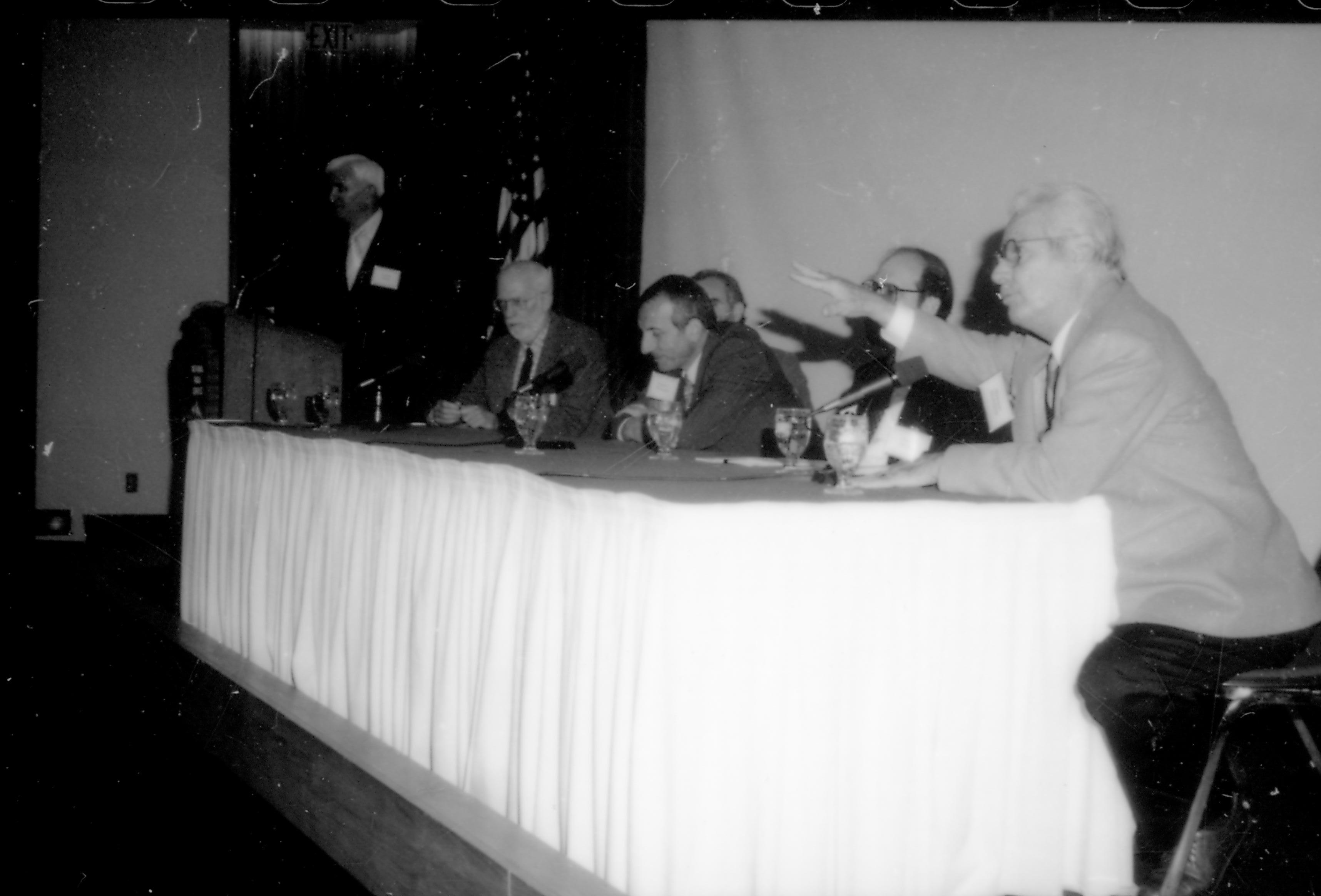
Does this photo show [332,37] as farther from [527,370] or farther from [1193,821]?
[1193,821]

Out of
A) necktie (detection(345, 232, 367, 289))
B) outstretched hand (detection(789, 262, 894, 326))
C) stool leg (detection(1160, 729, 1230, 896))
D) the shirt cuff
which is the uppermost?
necktie (detection(345, 232, 367, 289))

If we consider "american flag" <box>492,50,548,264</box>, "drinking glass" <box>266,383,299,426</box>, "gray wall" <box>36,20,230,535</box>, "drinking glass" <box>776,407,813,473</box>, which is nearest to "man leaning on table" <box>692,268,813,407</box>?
"american flag" <box>492,50,548,264</box>

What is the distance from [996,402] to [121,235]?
526 cm

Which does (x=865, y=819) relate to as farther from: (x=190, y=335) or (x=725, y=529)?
(x=190, y=335)

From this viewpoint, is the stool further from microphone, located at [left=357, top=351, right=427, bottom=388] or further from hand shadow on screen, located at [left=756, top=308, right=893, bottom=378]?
microphone, located at [left=357, top=351, right=427, bottom=388]

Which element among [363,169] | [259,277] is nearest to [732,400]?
[363,169]

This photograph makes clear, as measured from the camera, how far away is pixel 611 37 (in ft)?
16.4

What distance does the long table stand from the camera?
1.46m

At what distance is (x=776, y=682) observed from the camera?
4.86 ft

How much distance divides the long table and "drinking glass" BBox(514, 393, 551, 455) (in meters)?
0.41

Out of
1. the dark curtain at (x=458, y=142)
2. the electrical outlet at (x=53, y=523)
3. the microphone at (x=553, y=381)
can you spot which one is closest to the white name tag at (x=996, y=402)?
the microphone at (x=553, y=381)

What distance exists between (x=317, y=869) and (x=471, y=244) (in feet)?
12.3

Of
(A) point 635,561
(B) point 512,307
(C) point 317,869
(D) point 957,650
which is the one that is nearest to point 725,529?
(A) point 635,561

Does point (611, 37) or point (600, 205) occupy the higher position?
point (611, 37)
